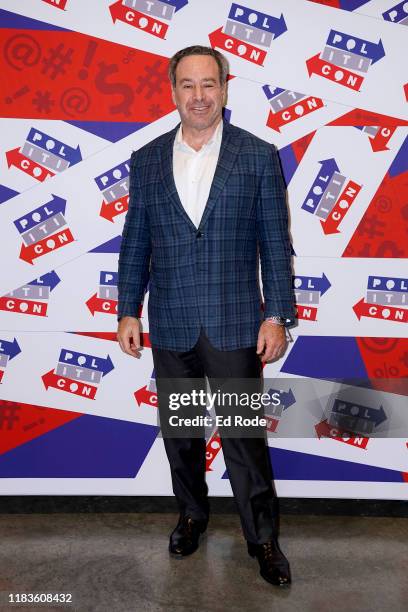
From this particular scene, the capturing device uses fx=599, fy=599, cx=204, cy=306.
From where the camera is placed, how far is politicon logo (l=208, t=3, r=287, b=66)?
2186mm

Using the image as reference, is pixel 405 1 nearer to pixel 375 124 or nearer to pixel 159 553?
pixel 375 124

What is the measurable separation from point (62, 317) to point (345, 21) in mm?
1524

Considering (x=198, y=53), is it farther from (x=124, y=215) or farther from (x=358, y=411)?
(x=358, y=411)

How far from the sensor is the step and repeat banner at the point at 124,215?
2.20m

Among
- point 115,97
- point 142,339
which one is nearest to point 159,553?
point 142,339

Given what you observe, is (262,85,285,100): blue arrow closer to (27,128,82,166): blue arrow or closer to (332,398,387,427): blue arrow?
(27,128,82,166): blue arrow

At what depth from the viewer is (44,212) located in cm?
228

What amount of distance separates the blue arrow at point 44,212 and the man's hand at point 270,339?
0.94m

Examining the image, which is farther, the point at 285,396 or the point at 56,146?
the point at 285,396

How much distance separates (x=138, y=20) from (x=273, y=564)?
6.39 ft

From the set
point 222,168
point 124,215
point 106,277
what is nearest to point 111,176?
point 124,215

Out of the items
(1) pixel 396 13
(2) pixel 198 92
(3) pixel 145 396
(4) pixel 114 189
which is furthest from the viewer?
(3) pixel 145 396

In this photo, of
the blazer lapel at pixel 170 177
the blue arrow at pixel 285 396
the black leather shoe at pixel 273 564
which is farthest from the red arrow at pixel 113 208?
the black leather shoe at pixel 273 564

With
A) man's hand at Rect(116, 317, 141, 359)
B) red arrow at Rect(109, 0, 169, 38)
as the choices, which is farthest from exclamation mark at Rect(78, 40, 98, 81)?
man's hand at Rect(116, 317, 141, 359)
